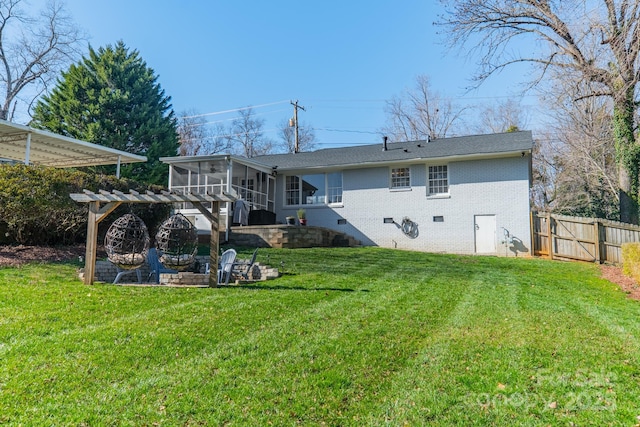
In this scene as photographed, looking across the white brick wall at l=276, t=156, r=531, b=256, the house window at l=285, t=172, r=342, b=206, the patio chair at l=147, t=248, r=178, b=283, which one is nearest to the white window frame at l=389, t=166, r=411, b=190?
the white brick wall at l=276, t=156, r=531, b=256

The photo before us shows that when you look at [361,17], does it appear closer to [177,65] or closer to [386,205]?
[386,205]

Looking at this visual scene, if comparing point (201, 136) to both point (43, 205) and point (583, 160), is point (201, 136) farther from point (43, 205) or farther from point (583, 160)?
point (583, 160)

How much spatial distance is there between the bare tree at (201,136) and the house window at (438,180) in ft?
93.6

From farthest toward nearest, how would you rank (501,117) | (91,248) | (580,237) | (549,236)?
(501,117), (549,236), (580,237), (91,248)

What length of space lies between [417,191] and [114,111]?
19.1 meters

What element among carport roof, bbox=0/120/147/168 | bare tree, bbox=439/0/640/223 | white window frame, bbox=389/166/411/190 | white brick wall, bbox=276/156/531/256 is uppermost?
bare tree, bbox=439/0/640/223

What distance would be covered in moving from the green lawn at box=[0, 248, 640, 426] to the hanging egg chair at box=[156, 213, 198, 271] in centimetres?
97

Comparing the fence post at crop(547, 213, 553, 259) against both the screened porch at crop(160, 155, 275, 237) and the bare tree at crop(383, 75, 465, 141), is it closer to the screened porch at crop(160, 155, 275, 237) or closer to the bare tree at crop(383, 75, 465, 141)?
the screened porch at crop(160, 155, 275, 237)

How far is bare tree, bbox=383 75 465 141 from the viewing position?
31.7 meters

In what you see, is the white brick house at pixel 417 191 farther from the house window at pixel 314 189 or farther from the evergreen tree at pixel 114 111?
the evergreen tree at pixel 114 111

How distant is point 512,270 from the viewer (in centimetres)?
1015

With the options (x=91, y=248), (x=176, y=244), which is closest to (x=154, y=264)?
(x=176, y=244)

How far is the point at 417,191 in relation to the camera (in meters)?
15.6

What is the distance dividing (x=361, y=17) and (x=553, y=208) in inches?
681
